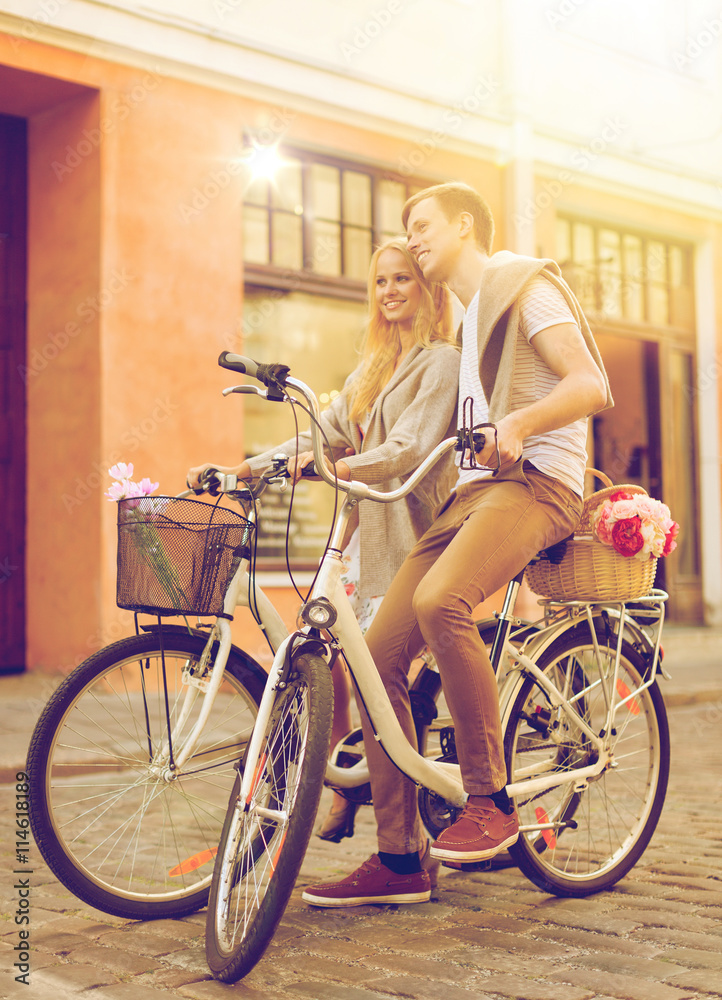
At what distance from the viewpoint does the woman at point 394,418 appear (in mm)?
3342

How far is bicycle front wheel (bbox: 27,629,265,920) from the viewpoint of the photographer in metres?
2.86

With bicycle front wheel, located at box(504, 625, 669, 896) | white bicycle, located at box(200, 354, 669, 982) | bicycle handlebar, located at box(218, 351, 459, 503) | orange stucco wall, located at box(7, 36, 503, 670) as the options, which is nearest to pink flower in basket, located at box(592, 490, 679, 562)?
white bicycle, located at box(200, 354, 669, 982)

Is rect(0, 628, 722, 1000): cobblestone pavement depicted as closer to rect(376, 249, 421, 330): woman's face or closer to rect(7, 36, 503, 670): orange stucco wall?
rect(376, 249, 421, 330): woman's face

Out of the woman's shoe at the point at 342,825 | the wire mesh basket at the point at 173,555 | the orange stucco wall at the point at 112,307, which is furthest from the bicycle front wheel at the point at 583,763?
the orange stucco wall at the point at 112,307

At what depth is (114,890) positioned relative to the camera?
118 inches

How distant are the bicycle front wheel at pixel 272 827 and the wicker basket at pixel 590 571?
95 cm

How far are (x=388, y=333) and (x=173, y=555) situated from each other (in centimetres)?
119

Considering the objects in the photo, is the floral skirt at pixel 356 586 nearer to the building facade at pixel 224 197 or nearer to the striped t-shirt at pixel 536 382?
the striped t-shirt at pixel 536 382

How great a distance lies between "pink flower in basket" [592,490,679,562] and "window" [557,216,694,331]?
7.71 meters

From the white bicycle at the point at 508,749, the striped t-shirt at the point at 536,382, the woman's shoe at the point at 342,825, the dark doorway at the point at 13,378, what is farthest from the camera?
the dark doorway at the point at 13,378

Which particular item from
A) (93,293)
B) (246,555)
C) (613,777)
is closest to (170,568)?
(246,555)

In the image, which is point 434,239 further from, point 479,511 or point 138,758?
point 138,758

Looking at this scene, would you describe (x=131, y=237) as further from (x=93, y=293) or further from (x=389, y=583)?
(x=389, y=583)

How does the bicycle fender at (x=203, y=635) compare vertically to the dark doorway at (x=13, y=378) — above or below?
below
